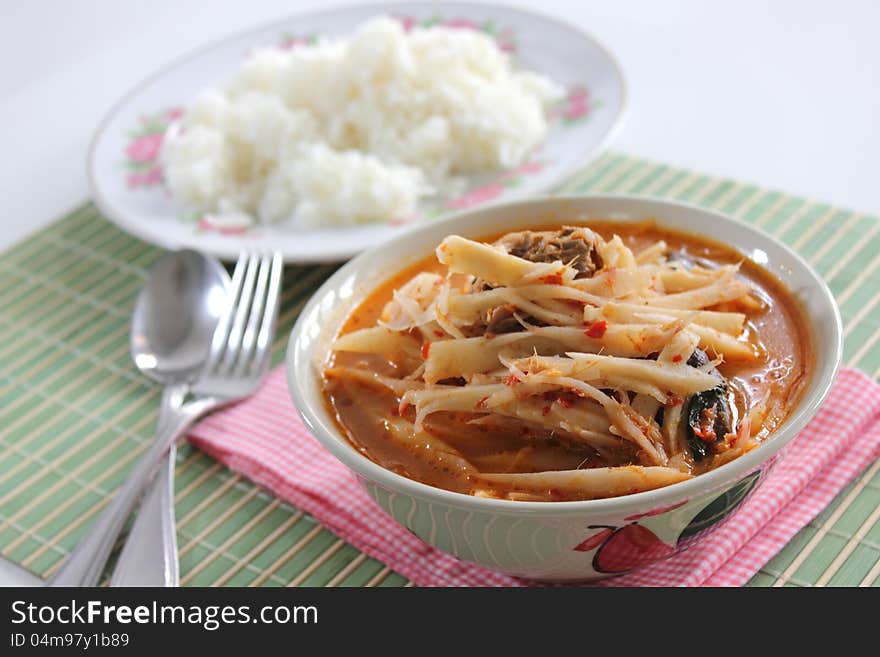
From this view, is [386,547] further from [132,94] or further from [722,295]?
[132,94]

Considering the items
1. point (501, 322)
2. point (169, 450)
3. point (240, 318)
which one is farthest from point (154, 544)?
point (501, 322)

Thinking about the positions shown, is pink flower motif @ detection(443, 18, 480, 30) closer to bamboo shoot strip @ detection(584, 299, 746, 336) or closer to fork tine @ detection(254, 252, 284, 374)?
fork tine @ detection(254, 252, 284, 374)

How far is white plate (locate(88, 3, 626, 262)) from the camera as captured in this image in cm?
297

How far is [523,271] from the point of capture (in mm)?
1771

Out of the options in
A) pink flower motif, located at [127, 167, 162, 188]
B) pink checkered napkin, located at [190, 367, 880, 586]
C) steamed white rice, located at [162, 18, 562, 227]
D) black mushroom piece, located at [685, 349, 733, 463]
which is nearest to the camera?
black mushroom piece, located at [685, 349, 733, 463]

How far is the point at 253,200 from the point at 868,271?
5.71 ft

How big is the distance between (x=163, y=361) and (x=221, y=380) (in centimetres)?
18

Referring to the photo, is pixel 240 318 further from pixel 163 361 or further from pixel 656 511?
pixel 656 511

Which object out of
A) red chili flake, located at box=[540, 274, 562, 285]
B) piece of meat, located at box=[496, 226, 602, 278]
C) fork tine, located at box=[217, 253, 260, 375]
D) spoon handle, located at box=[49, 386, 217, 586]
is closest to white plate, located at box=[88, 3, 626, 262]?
fork tine, located at box=[217, 253, 260, 375]

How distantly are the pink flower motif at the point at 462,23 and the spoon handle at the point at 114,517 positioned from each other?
2.05 meters

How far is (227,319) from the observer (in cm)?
266

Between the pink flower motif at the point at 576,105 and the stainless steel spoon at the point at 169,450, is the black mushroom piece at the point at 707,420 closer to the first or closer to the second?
the stainless steel spoon at the point at 169,450

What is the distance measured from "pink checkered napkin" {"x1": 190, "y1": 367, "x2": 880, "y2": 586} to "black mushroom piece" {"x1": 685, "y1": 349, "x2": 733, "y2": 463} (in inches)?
6.5
